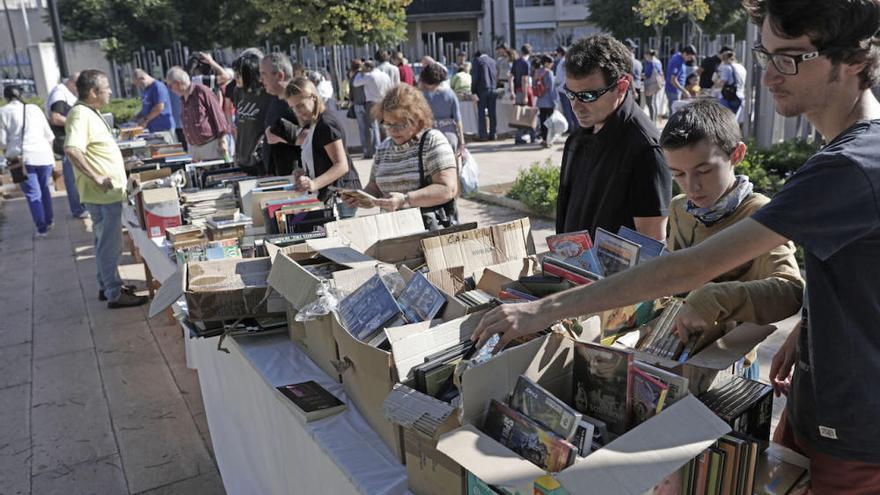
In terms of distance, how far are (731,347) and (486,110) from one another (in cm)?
1253

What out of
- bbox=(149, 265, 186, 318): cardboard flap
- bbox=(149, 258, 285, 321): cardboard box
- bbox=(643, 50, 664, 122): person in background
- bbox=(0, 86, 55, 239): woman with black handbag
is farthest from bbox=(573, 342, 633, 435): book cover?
bbox=(643, 50, 664, 122): person in background

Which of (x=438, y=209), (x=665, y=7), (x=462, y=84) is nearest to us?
(x=438, y=209)

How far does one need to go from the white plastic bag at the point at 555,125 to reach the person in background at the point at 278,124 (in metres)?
7.19

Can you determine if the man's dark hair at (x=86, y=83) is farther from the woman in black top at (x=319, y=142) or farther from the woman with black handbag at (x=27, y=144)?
the woman with black handbag at (x=27, y=144)

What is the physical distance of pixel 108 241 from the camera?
18.1 feet

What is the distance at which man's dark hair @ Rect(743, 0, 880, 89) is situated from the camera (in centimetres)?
126

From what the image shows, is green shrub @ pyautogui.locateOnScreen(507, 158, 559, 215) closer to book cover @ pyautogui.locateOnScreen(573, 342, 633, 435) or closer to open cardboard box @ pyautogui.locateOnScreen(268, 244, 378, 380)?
open cardboard box @ pyautogui.locateOnScreen(268, 244, 378, 380)

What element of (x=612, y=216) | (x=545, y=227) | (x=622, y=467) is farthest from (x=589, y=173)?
(x=545, y=227)

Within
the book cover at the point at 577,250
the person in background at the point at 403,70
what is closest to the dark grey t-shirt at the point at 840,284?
the book cover at the point at 577,250

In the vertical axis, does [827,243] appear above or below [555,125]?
above

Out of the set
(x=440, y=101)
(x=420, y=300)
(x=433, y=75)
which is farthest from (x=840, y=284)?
(x=440, y=101)

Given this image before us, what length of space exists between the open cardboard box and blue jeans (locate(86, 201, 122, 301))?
11.5ft

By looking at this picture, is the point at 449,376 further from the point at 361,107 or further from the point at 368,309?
the point at 361,107

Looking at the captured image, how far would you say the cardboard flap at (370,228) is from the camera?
2.71m
